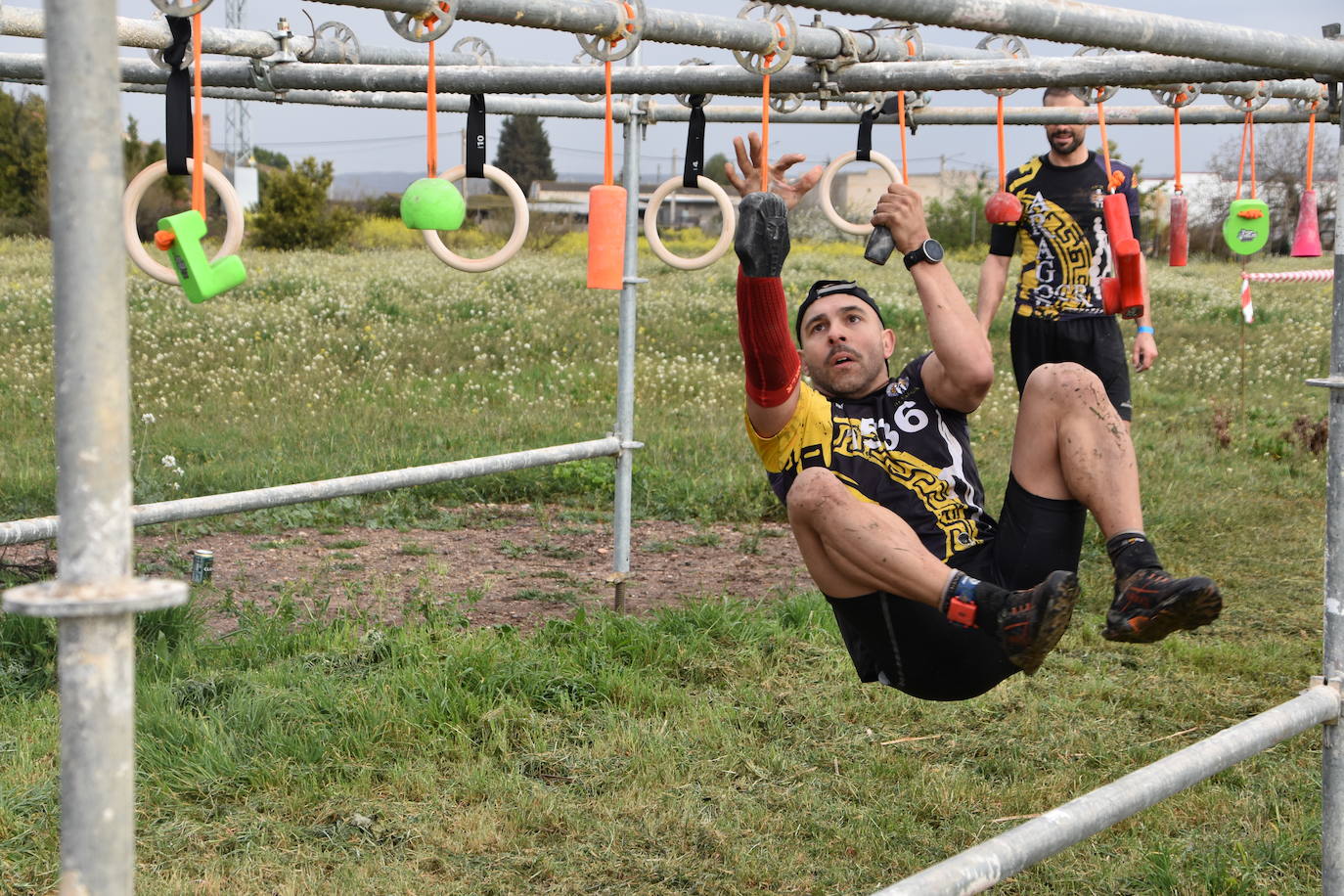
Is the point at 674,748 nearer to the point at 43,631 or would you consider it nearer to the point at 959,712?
the point at 959,712

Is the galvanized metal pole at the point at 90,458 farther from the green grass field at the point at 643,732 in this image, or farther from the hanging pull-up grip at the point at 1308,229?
the hanging pull-up grip at the point at 1308,229

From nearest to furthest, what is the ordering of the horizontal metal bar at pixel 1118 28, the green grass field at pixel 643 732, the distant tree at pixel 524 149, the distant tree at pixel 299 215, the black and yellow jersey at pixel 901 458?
1. the horizontal metal bar at pixel 1118 28
2. the black and yellow jersey at pixel 901 458
3. the green grass field at pixel 643 732
4. the distant tree at pixel 299 215
5. the distant tree at pixel 524 149

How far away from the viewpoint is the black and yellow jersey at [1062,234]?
15.0 ft

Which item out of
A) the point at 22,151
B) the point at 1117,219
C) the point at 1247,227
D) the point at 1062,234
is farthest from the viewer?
the point at 22,151

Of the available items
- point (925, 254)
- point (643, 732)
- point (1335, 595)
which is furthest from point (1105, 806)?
point (643, 732)

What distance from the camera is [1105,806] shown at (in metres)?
2.35

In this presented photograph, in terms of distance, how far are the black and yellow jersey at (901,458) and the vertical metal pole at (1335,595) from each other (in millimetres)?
752

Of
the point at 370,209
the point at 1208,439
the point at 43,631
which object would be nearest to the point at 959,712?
the point at 43,631

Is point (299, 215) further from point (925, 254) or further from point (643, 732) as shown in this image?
point (925, 254)

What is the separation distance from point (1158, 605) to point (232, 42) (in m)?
2.42

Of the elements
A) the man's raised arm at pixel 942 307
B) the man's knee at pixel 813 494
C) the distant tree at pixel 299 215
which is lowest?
the man's knee at pixel 813 494

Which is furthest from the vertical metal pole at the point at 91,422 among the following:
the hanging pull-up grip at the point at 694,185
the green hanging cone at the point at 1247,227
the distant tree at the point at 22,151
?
the distant tree at the point at 22,151

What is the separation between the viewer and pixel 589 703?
4.45 meters

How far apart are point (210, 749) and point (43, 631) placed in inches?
43.8
